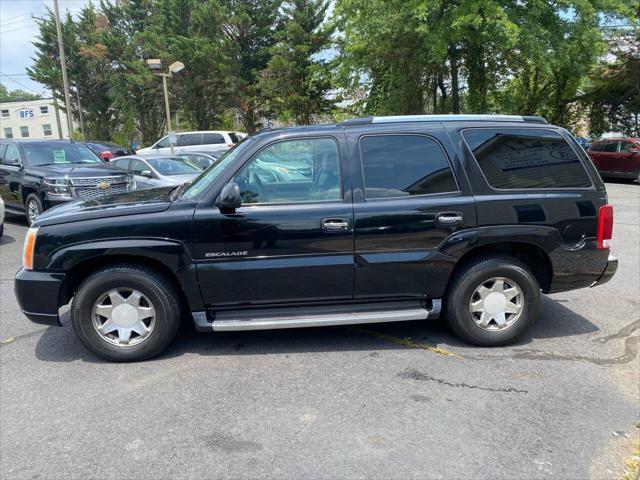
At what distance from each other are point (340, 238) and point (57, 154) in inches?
352

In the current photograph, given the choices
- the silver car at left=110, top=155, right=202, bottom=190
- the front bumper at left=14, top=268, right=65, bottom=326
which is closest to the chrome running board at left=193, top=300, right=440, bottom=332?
the front bumper at left=14, top=268, right=65, bottom=326

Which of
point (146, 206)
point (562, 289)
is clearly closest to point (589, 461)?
point (562, 289)

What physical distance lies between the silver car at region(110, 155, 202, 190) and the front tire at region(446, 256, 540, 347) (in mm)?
8253

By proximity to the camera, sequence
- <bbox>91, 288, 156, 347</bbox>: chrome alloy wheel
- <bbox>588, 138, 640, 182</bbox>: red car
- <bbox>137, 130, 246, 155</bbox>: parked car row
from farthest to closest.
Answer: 1. <bbox>137, 130, 246, 155</bbox>: parked car row
2. <bbox>588, 138, 640, 182</bbox>: red car
3. <bbox>91, 288, 156, 347</bbox>: chrome alloy wheel

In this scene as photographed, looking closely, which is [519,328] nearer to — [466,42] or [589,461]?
[589,461]

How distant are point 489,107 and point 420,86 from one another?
3.03 meters

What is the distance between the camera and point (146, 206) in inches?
153

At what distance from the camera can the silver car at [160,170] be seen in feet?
36.9

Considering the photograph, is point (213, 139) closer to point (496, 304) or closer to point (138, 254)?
point (138, 254)

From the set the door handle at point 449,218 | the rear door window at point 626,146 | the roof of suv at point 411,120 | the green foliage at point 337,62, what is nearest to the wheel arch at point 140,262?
the roof of suv at point 411,120

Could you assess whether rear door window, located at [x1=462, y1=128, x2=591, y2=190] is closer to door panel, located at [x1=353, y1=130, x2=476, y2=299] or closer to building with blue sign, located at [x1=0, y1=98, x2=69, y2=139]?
door panel, located at [x1=353, y1=130, x2=476, y2=299]

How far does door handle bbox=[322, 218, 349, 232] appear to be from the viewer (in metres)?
3.81

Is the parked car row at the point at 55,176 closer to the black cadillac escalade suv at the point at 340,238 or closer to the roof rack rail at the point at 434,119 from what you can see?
the black cadillac escalade suv at the point at 340,238

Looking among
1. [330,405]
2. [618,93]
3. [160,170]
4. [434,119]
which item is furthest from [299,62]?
[330,405]
